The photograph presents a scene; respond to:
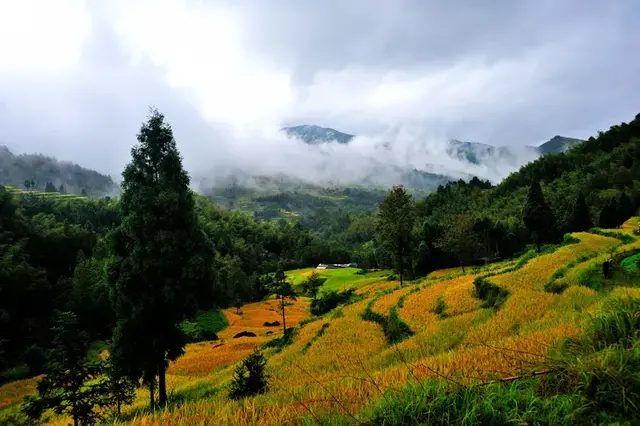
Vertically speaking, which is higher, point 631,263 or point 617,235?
point 617,235

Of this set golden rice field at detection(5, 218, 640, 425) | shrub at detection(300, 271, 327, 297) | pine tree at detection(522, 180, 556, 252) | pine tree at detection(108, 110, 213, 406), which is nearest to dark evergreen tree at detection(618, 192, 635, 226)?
pine tree at detection(522, 180, 556, 252)

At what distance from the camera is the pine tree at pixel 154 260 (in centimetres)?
1697

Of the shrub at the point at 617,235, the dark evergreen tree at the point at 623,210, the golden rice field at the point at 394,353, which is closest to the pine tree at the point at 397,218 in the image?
the golden rice field at the point at 394,353

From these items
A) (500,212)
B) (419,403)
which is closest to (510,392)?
(419,403)

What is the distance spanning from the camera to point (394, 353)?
1440cm

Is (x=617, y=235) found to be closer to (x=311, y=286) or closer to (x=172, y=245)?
(x=172, y=245)

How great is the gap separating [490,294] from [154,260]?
61.2 ft

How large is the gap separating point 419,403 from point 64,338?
533 inches

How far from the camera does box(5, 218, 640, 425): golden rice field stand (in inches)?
233

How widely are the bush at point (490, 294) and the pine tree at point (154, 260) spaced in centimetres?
1533

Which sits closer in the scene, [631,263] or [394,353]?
[394,353]

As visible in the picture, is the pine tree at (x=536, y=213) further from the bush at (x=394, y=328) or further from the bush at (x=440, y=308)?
the bush at (x=394, y=328)

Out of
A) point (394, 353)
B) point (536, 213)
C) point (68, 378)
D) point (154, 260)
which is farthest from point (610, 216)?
point (68, 378)

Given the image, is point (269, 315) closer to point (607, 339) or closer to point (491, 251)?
point (491, 251)
